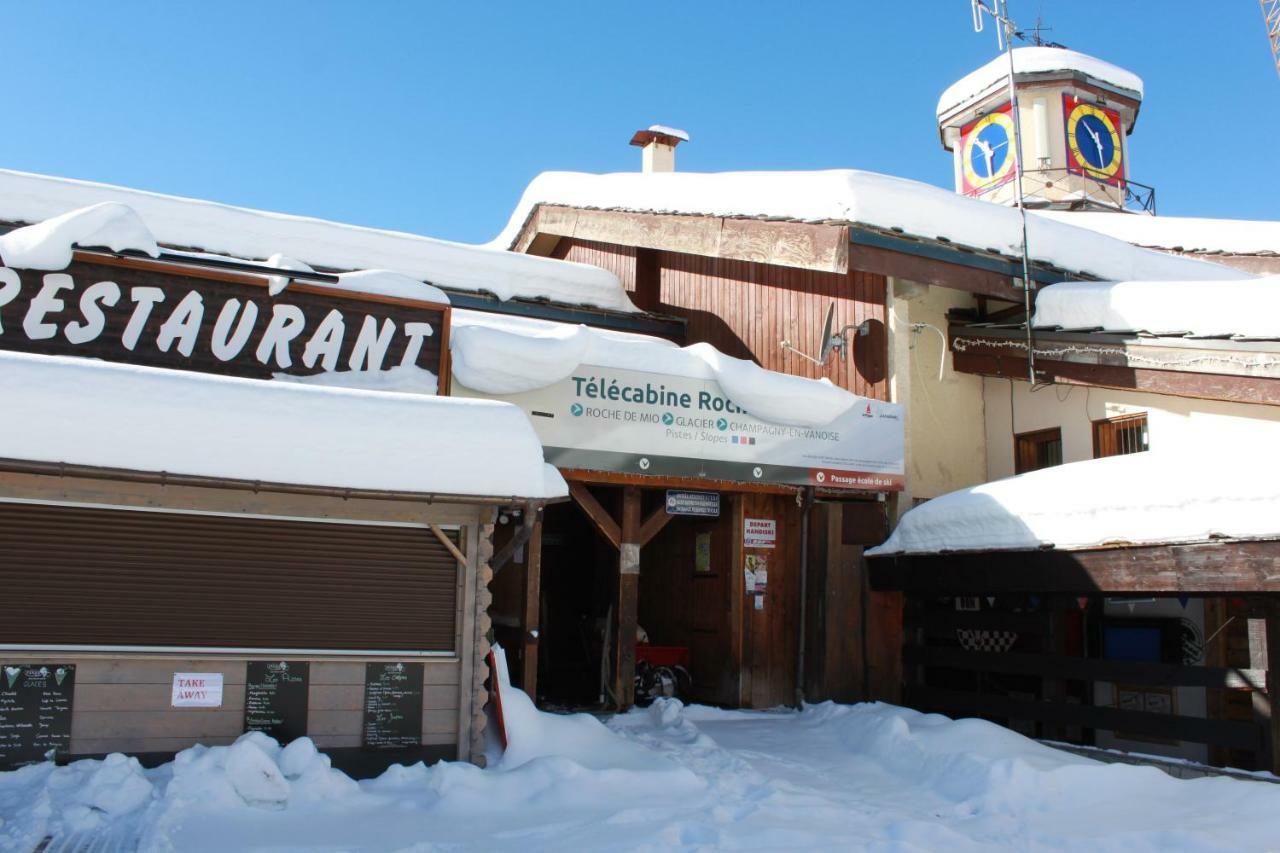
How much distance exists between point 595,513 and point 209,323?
164 inches

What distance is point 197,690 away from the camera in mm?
7320

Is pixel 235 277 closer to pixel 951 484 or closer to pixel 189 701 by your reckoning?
pixel 189 701

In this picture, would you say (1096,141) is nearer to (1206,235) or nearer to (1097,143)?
(1097,143)

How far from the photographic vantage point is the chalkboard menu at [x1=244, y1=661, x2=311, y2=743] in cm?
744

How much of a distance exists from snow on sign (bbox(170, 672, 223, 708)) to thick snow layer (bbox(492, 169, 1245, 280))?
757 cm

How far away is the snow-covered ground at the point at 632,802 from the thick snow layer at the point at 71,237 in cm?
374

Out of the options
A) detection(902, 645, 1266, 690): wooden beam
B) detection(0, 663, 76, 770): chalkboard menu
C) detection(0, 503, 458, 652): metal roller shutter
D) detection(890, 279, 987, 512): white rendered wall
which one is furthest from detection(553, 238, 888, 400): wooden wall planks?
detection(0, 663, 76, 770): chalkboard menu

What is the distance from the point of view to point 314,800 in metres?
6.73

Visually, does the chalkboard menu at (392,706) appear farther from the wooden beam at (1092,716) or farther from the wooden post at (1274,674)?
the wooden post at (1274,674)

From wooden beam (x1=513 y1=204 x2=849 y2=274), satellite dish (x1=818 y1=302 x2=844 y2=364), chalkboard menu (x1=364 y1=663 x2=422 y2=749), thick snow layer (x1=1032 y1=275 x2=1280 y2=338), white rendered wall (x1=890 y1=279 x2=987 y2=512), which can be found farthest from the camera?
white rendered wall (x1=890 y1=279 x2=987 y2=512)

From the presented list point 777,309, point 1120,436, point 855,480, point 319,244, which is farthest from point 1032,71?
point 319,244

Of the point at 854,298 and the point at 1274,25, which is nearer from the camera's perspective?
the point at 854,298

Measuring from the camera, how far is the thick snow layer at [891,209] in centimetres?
1194

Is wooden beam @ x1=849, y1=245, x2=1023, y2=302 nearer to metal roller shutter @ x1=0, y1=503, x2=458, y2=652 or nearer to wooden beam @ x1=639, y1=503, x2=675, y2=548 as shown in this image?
wooden beam @ x1=639, y1=503, x2=675, y2=548
